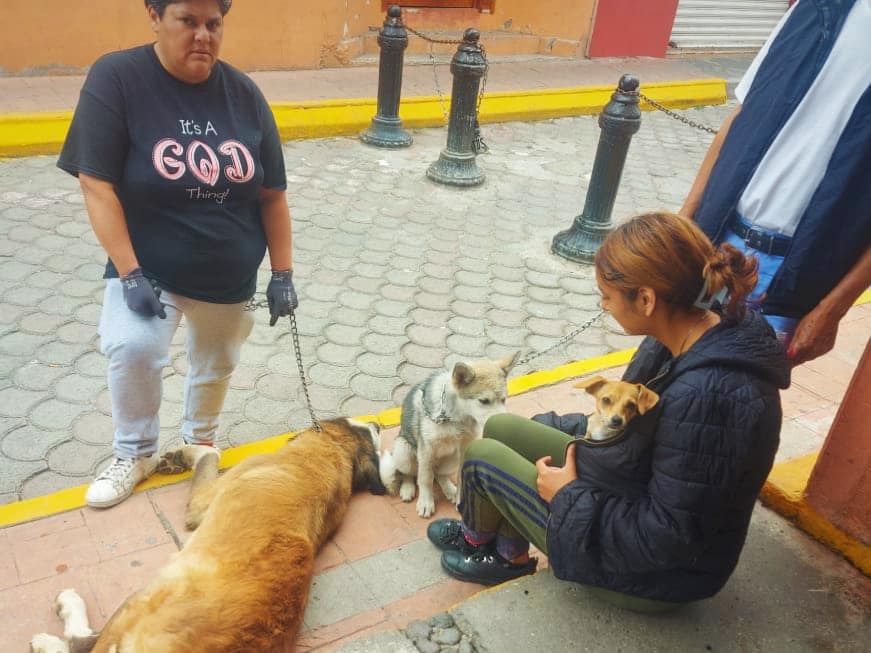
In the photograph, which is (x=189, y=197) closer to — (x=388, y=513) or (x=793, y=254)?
(x=388, y=513)

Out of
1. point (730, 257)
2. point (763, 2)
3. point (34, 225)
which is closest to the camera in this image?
point (730, 257)

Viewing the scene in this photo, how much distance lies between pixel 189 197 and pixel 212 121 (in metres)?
0.31

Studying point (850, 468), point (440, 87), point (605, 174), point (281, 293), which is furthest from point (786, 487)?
point (440, 87)

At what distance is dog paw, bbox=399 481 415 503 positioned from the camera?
344 centimetres

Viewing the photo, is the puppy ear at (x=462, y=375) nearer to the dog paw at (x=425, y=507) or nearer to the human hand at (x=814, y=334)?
the dog paw at (x=425, y=507)

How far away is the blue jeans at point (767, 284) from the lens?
2.71 m

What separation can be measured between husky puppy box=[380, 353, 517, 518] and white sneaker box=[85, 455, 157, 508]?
1.11m

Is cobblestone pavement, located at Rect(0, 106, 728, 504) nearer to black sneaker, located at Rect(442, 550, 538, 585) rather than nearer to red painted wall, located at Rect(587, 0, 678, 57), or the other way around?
A: black sneaker, located at Rect(442, 550, 538, 585)

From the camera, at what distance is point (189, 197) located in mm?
2760

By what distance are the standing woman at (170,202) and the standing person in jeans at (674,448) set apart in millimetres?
1503

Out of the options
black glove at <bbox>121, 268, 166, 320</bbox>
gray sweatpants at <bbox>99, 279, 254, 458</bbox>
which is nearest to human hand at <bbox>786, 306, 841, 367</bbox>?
gray sweatpants at <bbox>99, 279, 254, 458</bbox>

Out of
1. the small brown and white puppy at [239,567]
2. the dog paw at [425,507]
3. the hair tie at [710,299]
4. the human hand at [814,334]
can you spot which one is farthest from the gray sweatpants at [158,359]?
the human hand at [814,334]

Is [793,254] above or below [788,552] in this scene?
above

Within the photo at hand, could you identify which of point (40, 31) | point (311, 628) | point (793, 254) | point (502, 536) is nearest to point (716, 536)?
point (502, 536)
